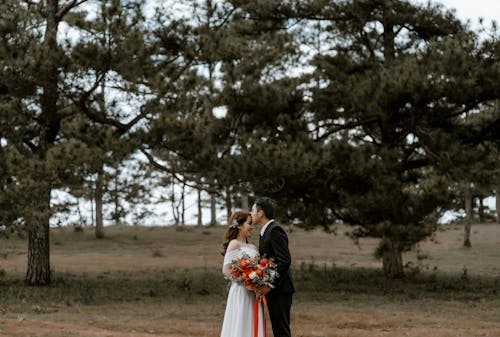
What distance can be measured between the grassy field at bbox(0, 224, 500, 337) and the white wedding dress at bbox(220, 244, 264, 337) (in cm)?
409

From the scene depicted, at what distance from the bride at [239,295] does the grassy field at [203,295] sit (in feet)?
13.5

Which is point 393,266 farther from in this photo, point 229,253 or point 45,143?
point 229,253

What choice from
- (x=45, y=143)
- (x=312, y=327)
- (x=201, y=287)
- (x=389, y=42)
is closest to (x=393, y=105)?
(x=389, y=42)

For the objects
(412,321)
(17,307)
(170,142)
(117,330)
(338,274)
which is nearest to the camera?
(117,330)

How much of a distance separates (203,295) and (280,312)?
35.3 feet

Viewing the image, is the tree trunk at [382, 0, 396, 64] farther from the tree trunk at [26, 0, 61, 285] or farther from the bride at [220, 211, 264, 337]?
the bride at [220, 211, 264, 337]

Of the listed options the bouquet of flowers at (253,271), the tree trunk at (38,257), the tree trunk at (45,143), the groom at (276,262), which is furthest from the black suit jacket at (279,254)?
the tree trunk at (38,257)

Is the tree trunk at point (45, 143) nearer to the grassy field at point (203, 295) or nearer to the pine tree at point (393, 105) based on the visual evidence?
the grassy field at point (203, 295)

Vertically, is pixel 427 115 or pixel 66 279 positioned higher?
pixel 427 115

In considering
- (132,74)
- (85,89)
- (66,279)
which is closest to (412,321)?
(132,74)

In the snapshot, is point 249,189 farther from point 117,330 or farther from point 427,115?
point 117,330

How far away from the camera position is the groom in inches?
278

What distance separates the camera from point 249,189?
17.4m

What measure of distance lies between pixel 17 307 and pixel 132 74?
5.78 metres
